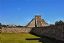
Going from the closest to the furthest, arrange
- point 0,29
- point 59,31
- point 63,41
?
point 63,41 → point 59,31 → point 0,29

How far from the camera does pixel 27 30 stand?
3838 centimetres

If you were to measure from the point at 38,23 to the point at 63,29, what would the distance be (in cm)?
2852

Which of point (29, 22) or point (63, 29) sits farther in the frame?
point (29, 22)

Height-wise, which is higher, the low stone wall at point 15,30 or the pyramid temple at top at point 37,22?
the pyramid temple at top at point 37,22

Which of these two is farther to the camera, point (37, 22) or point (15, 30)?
point (37, 22)

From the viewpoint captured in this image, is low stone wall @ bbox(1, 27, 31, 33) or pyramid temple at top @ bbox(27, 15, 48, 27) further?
pyramid temple at top @ bbox(27, 15, 48, 27)

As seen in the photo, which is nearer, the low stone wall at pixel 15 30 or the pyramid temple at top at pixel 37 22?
the low stone wall at pixel 15 30

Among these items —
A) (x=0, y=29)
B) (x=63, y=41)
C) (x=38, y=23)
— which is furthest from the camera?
(x=38, y=23)

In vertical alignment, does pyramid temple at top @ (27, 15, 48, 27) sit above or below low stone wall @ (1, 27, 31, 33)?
above

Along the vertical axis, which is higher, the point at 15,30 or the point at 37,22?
the point at 37,22

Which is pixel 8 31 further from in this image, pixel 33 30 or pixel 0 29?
pixel 33 30

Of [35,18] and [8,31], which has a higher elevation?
[35,18]

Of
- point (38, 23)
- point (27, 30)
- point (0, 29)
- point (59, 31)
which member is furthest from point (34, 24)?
point (59, 31)

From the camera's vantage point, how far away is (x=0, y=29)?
121 ft
